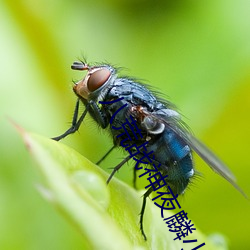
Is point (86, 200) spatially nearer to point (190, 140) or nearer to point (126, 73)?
point (190, 140)

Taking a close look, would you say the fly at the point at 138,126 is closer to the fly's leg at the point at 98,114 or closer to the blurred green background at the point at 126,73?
the fly's leg at the point at 98,114

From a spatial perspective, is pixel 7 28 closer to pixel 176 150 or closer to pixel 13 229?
pixel 13 229

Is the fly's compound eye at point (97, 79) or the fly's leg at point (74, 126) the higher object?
the fly's compound eye at point (97, 79)

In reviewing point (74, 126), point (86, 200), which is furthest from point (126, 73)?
point (86, 200)

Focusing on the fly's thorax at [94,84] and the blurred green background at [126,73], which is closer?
the fly's thorax at [94,84]

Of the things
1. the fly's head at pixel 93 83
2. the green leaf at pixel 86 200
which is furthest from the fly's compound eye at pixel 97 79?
the green leaf at pixel 86 200

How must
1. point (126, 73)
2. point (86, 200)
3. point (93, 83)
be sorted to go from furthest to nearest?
point (126, 73)
point (93, 83)
point (86, 200)

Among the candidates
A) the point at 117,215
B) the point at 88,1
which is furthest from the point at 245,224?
the point at 88,1
